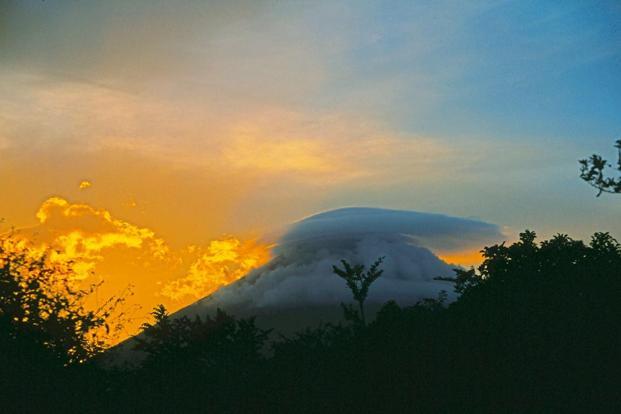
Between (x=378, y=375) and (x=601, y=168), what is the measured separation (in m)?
24.7

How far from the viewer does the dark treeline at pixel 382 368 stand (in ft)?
58.0

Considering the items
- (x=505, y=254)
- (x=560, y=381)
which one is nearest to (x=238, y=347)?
(x=560, y=381)

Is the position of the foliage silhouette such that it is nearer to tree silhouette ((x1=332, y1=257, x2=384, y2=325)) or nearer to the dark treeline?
the dark treeline

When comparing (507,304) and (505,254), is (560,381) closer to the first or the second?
(507,304)

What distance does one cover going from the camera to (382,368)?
1888 centimetres

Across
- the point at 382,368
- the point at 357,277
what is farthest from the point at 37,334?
the point at 357,277

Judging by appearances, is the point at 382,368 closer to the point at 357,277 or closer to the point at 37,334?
the point at 37,334

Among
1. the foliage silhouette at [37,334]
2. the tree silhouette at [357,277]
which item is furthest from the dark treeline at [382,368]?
the tree silhouette at [357,277]

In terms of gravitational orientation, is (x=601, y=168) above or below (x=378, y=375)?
above

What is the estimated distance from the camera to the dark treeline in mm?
17672

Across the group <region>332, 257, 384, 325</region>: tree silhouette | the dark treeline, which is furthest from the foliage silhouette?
<region>332, 257, 384, 325</region>: tree silhouette

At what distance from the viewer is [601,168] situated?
3759cm

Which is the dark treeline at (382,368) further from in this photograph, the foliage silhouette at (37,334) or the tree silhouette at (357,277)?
the tree silhouette at (357,277)

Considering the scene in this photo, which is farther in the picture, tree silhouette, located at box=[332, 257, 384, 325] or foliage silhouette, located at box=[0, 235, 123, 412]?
tree silhouette, located at box=[332, 257, 384, 325]
